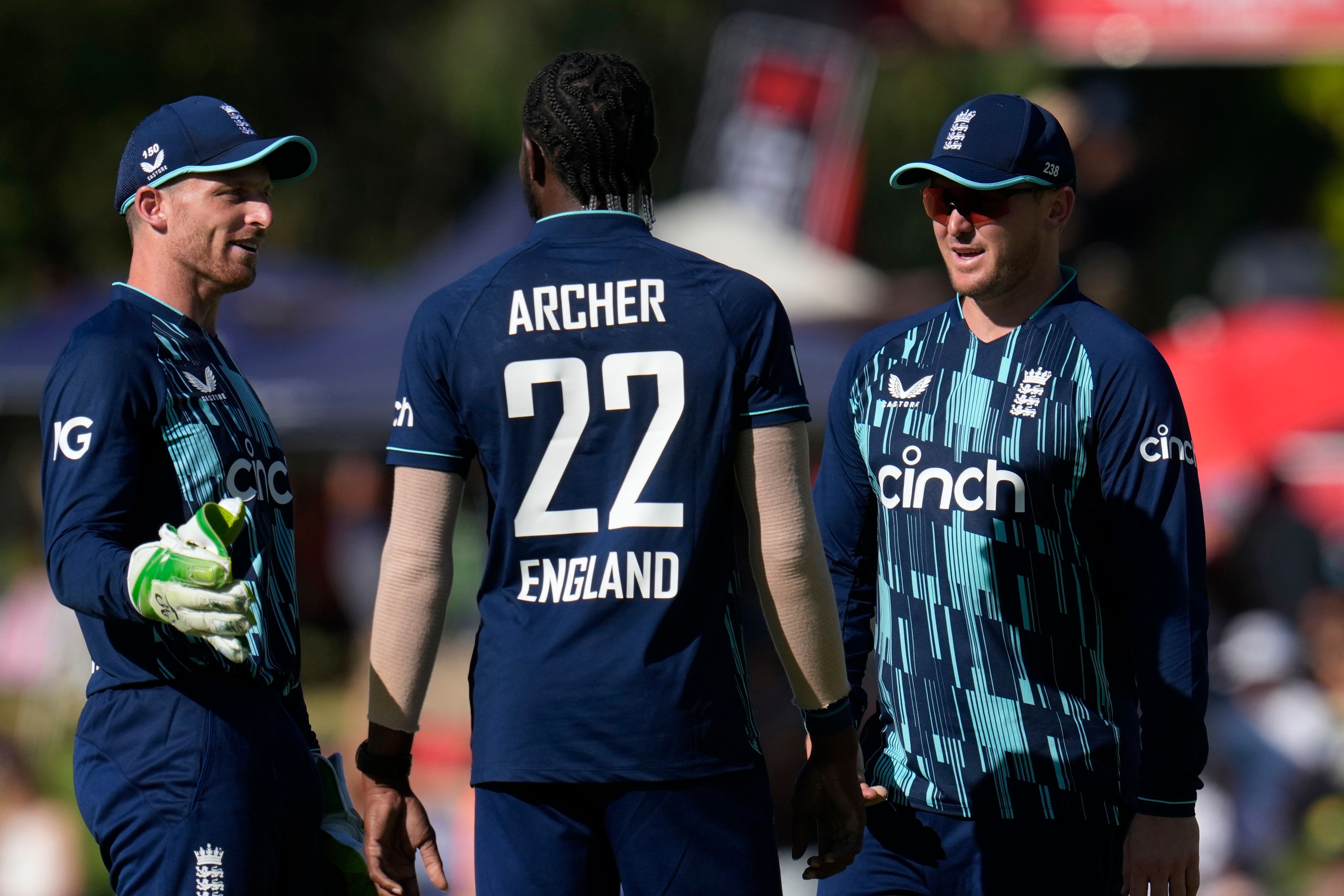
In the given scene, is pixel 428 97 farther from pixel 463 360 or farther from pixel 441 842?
pixel 463 360

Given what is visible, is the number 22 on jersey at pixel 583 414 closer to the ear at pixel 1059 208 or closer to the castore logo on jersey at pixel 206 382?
the castore logo on jersey at pixel 206 382

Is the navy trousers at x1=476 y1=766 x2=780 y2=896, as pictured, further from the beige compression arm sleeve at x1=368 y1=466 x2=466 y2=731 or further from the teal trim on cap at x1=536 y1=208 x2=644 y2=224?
the teal trim on cap at x1=536 y1=208 x2=644 y2=224

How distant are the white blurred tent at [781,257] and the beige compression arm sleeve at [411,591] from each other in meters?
8.21

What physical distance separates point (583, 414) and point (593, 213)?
391mm

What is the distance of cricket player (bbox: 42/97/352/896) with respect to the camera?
3.02 meters

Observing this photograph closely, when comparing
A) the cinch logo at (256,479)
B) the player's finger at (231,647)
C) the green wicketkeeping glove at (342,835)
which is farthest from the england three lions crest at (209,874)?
the cinch logo at (256,479)

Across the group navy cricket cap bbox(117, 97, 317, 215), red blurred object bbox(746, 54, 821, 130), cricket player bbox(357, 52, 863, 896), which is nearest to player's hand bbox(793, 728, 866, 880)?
cricket player bbox(357, 52, 863, 896)

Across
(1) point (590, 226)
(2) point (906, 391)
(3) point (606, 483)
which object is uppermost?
(1) point (590, 226)

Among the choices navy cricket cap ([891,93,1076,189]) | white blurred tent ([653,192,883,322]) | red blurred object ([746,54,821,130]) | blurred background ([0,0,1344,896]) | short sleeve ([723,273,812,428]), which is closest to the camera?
short sleeve ([723,273,812,428])

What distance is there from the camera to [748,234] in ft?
39.5

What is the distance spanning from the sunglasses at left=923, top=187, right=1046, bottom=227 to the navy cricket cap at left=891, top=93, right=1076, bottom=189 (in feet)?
0.09

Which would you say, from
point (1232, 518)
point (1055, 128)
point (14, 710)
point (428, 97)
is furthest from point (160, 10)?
point (1055, 128)

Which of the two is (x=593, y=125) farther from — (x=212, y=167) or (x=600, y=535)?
(x=212, y=167)

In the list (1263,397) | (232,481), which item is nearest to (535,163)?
(232,481)
